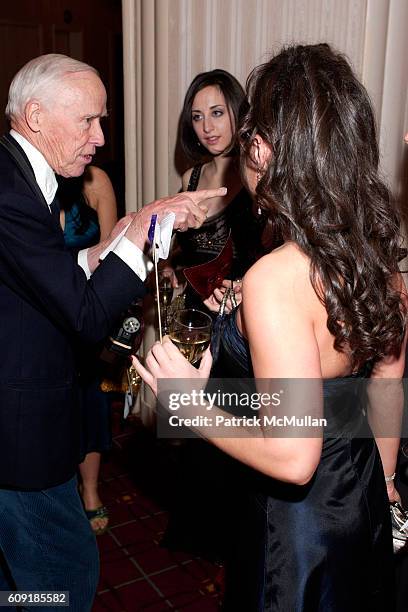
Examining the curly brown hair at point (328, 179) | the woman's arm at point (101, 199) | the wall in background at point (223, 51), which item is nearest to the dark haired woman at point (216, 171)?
the wall in background at point (223, 51)

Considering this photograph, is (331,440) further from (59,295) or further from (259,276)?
(59,295)

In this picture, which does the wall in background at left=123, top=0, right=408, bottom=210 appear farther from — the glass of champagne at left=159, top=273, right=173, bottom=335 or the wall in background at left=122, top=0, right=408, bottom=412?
the glass of champagne at left=159, top=273, right=173, bottom=335

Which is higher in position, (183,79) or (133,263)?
(183,79)

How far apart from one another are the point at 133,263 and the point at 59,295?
0.23 metres

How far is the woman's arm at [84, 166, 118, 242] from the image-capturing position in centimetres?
292

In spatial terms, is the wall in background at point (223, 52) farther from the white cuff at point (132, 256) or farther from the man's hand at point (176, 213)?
the white cuff at point (132, 256)

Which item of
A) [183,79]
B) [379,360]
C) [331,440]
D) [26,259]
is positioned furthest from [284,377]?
[183,79]

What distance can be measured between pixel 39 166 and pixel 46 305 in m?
0.39

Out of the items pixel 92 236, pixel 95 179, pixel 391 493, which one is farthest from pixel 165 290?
pixel 391 493

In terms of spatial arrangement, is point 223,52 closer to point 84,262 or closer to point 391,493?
point 84,262

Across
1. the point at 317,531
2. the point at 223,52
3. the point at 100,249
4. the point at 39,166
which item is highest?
the point at 223,52

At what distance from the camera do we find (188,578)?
2.68 metres

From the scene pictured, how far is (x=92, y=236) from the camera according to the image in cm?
284

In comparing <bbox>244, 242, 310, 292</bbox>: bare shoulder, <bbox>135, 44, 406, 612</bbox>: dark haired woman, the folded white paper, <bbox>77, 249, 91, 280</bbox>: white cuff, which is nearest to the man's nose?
the folded white paper
